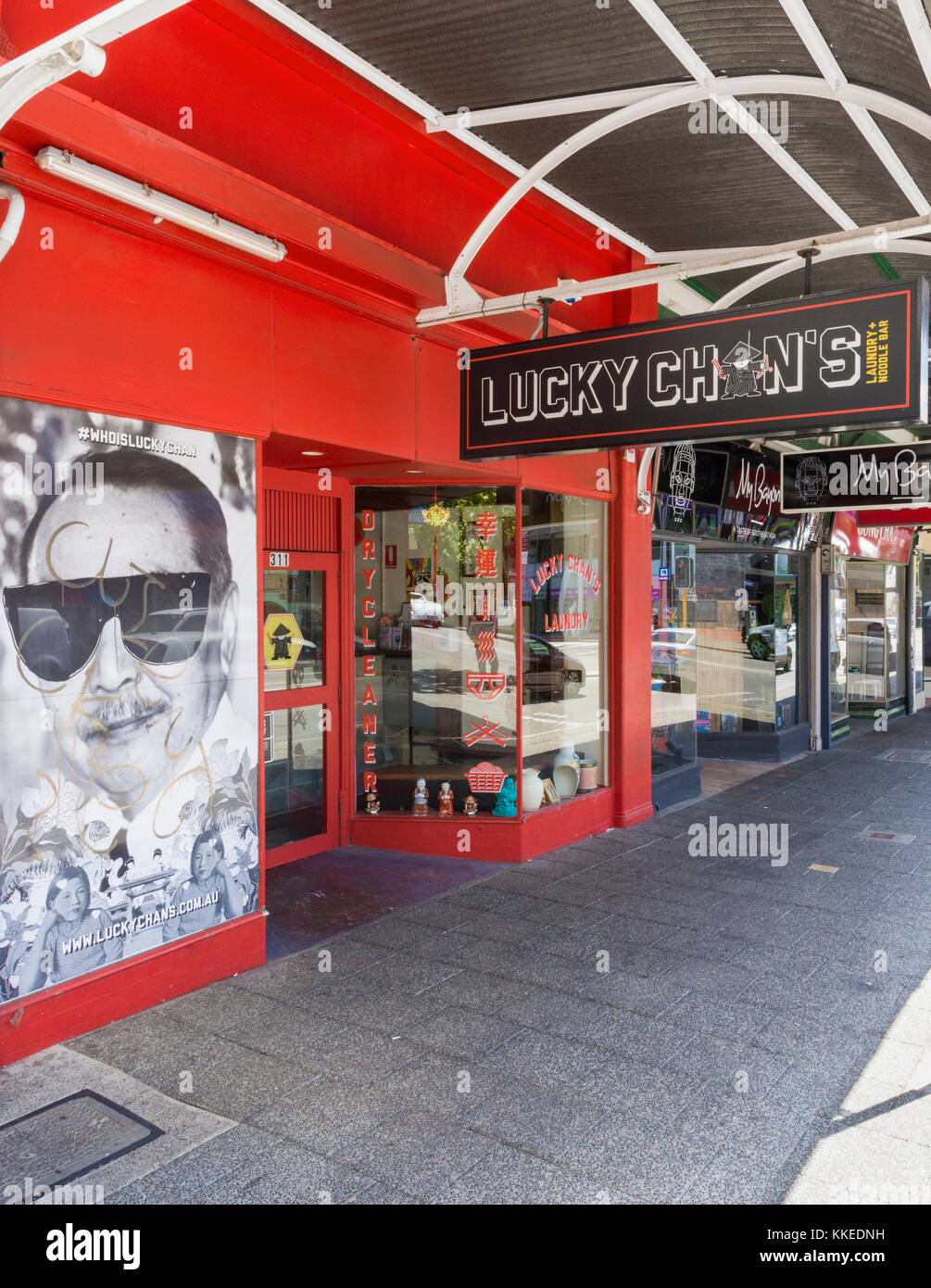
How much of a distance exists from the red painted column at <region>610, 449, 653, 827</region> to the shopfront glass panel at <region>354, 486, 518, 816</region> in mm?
1339

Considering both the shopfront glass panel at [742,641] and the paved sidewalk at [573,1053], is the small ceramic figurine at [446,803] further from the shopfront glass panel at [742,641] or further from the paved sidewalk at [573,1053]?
the shopfront glass panel at [742,641]

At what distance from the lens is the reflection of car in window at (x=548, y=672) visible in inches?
281

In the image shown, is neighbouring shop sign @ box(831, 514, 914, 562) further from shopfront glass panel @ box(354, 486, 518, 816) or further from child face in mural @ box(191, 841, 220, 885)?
child face in mural @ box(191, 841, 220, 885)

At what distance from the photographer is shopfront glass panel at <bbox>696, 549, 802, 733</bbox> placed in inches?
452

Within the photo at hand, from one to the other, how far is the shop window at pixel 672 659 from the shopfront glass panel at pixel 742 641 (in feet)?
5.21

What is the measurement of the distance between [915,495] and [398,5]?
7176 mm

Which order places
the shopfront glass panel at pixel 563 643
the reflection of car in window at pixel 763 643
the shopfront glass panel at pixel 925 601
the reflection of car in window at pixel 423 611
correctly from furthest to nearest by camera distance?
the shopfront glass panel at pixel 925 601 → the reflection of car in window at pixel 763 643 → the shopfront glass panel at pixel 563 643 → the reflection of car in window at pixel 423 611

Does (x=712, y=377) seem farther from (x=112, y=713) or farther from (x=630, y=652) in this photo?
(x=630, y=652)

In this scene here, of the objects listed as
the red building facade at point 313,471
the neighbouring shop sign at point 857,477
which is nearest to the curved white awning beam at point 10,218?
the red building facade at point 313,471

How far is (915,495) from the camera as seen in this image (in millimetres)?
9383

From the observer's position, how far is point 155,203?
393 cm

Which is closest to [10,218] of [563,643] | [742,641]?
[563,643]

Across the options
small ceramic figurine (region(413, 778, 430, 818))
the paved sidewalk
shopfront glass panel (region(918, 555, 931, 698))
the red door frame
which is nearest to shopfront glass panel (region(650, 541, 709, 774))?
small ceramic figurine (region(413, 778, 430, 818))

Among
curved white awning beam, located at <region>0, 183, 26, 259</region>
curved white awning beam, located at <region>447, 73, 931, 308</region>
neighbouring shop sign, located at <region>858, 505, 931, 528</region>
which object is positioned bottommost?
neighbouring shop sign, located at <region>858, 505, 931, 528</region>
